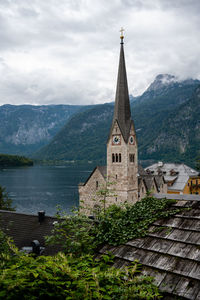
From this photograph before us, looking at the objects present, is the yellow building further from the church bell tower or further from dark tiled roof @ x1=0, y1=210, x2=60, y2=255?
dark tiled roof @ x1=0, y1=210, x2=60, y2=255

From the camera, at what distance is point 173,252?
4344 mm

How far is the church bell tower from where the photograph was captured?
35000 millimetres

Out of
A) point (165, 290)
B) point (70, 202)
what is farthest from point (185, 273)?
point (70, 202)

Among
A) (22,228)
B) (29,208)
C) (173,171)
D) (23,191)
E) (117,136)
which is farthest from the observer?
(23,191)

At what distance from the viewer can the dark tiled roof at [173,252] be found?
3.71m

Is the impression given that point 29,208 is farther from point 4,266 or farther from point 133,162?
point 4,266

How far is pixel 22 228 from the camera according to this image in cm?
2027

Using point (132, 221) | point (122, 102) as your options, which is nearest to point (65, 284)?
point (132, 221)

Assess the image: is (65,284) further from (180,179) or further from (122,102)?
(180,179)

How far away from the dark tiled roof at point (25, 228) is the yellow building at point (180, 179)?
3465 centimetres

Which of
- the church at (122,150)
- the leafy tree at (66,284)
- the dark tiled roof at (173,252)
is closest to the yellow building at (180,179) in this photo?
the church at (122,150)

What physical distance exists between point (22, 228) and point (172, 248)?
57.9 feet

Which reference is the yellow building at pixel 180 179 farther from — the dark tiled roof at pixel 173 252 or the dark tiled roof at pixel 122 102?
the dark tiled roof at pixel 173 252

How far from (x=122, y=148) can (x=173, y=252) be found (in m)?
31.0
